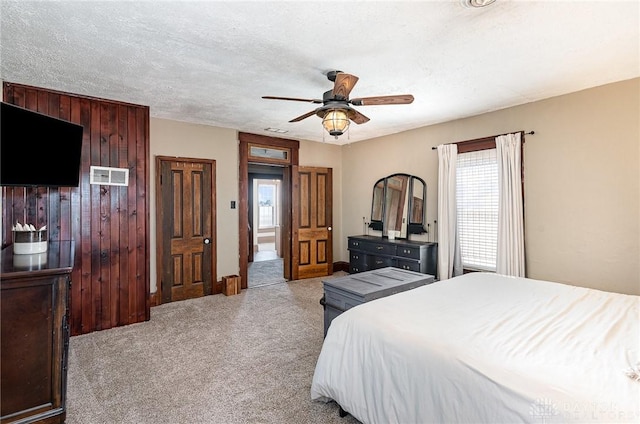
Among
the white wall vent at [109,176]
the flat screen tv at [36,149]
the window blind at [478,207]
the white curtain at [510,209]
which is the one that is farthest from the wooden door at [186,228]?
the white curtain at [510,209]

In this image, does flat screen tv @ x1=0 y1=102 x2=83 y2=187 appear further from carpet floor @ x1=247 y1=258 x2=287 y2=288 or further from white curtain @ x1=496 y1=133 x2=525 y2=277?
white curtain @ x1=496 y1=133 x2=525 y2=277

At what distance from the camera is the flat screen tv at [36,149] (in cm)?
244

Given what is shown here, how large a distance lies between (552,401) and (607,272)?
3.06m

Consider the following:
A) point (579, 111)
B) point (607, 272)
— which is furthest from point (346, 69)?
point (607, 272)

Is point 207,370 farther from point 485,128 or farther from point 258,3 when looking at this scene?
point 485,128

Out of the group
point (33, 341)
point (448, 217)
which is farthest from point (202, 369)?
point (448, 217)

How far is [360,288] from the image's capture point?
101 inches

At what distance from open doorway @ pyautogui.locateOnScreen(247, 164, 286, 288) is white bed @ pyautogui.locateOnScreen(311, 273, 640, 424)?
3.93m

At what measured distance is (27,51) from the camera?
259 cm

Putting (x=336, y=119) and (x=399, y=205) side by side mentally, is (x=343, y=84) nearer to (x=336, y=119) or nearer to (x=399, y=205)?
(x=336, y=119)

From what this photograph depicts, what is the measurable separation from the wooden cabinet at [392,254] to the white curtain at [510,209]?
0.97 metres

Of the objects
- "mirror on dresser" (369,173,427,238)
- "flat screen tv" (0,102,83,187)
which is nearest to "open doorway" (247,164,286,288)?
"mirror on dresser" (369,173,427,238)

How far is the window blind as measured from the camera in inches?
167

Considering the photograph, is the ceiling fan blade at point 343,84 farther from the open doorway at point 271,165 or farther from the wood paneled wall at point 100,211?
the open doorway at point 271,165
